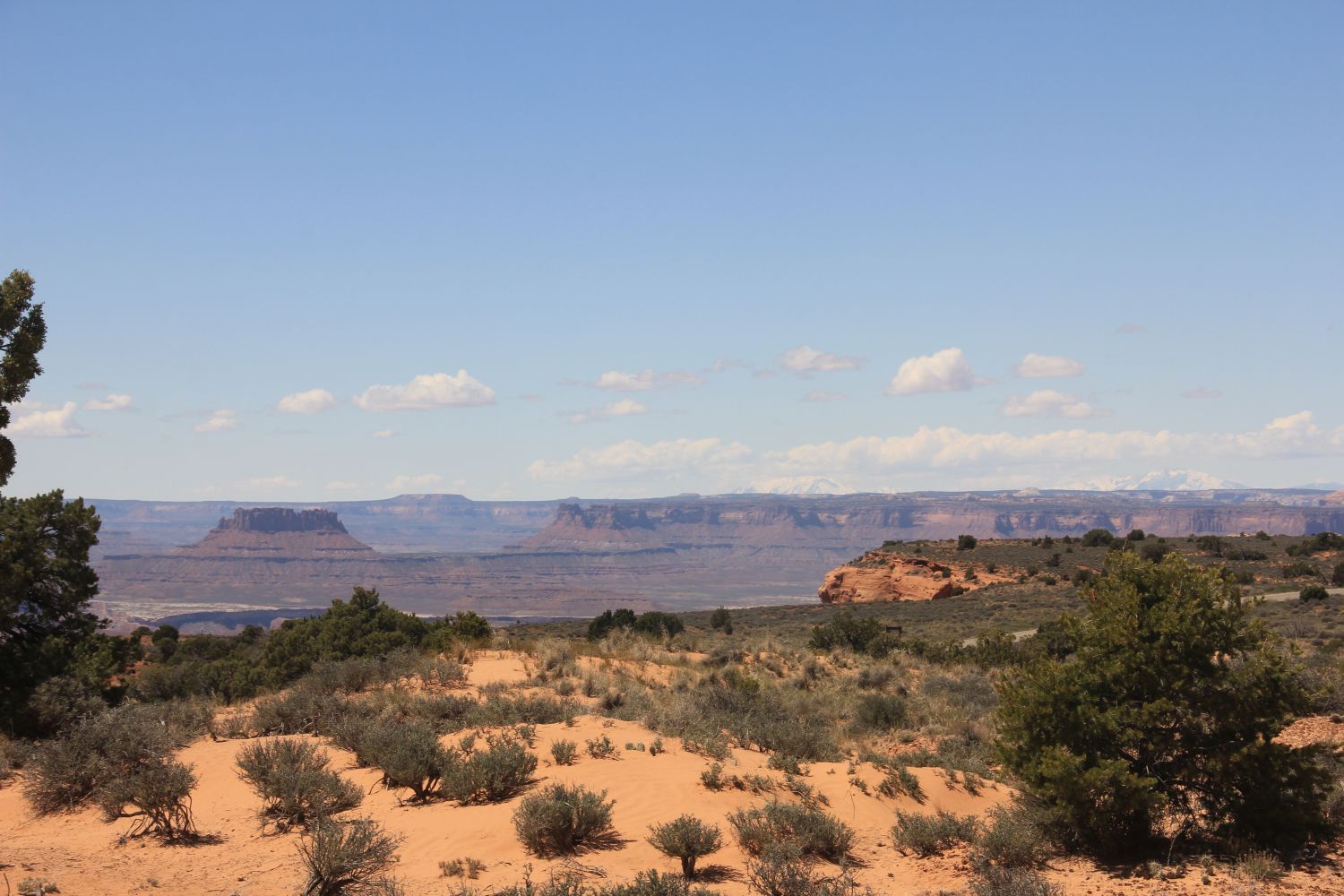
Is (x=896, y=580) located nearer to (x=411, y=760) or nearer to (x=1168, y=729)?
(x=1168, y=729)

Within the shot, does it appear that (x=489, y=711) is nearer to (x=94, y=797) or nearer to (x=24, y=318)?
(x=94, y=797)

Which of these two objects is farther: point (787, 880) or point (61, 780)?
point (61, 780)

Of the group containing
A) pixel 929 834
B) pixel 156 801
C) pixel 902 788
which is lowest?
pixel 902 788

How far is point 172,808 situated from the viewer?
10.5m

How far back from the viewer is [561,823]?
390 inches

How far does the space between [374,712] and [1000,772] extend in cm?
1013

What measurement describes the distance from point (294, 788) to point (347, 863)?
251 cm

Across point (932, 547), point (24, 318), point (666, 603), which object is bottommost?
point (666, 603)

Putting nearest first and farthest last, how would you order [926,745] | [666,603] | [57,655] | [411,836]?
[411,836], [926,745], [57,655], [666,603]

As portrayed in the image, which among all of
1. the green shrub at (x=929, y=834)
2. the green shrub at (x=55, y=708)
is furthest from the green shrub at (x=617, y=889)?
the green shrub at (x=55, y=708)

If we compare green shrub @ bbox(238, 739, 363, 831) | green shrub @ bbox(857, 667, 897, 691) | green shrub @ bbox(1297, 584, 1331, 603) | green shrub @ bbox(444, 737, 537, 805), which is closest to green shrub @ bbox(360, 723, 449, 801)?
green shrub @ bbox(444, 737, 537, 805)

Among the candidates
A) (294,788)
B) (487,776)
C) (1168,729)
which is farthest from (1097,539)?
(294,788)

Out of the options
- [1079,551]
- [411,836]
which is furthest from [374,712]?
[1079,551]

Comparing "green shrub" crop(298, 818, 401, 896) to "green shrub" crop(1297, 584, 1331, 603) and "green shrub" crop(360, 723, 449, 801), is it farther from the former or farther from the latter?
"green shrub" crop(1297, 584, 1331, 603)
